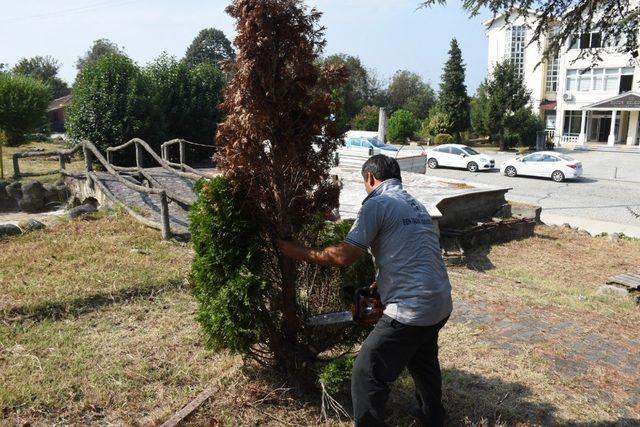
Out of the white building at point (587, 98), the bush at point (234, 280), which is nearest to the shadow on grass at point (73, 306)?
the bush at point (234, 280)

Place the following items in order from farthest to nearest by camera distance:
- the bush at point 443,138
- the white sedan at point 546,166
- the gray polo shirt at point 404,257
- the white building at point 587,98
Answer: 1. the white building at point 587,98
2. the bush at point 443,138
3. the white sedan at point 546,166
4. the gray polo shirt at point 404,257

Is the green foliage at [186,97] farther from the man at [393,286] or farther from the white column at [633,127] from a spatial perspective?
the white column at [633,127]

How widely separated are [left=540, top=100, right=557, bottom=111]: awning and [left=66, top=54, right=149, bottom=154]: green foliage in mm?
36776

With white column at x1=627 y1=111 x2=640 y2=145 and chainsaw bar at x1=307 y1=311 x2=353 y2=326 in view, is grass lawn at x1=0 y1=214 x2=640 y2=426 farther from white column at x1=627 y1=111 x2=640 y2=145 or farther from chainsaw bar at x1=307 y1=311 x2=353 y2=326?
white column at x1=627 y1=111 x2=640 y2=145

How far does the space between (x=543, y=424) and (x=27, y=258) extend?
6.18 metres

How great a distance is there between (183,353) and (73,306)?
1.54 m

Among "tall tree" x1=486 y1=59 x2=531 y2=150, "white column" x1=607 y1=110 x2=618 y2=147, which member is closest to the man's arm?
"tall tree" x1=486 y1=59 x2=531 y2=150

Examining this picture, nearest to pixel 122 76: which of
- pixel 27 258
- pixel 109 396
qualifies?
pixel 27 258

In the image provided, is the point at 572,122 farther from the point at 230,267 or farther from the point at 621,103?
the point at 230,267

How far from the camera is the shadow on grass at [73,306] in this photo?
5.20m

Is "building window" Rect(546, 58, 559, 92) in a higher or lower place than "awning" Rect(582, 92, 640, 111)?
higher

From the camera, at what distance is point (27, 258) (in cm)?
700

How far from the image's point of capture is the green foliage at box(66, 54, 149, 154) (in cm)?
2003

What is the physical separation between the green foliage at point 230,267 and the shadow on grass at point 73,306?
2303 mm
